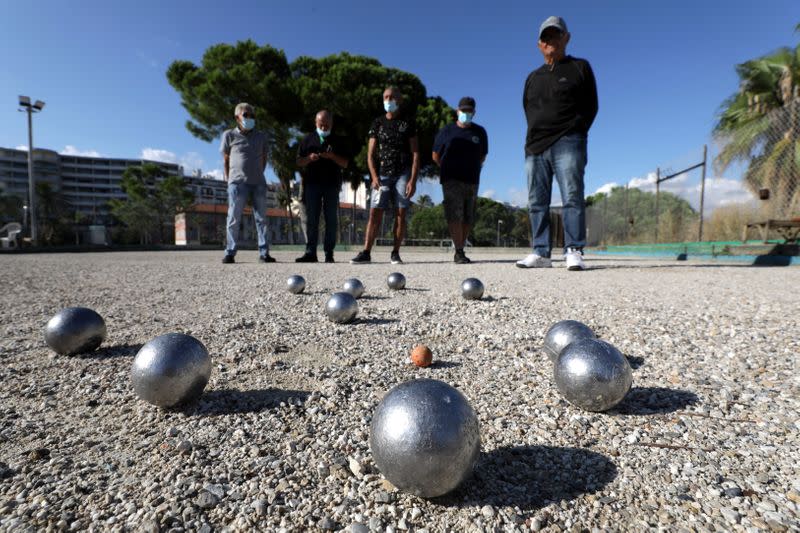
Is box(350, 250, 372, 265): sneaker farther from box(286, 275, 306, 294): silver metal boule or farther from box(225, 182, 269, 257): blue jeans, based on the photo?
box(286, 275, 306, 294): silver metal boule

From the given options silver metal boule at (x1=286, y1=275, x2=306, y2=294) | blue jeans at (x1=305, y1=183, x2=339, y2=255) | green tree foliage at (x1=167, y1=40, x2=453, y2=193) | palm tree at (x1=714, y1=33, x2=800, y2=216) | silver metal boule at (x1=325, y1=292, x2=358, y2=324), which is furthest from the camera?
green tree foliage at (x1=167, y1=40, x2=453, y2=193)

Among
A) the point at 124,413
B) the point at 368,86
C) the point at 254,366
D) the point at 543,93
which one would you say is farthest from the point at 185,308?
the point at 368,86

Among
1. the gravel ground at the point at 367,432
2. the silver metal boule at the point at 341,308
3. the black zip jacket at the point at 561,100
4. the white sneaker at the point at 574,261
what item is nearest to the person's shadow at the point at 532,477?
the gravel ground at the point at 367,432

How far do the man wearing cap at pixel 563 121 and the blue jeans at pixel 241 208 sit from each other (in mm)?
4250

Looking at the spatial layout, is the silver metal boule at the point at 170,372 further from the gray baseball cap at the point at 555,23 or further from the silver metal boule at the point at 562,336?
the gray baseball cap at the point at 555,23

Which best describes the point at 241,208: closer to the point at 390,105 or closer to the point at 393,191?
the point at 393,191

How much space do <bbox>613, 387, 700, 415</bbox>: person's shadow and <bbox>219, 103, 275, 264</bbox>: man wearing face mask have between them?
621 cm

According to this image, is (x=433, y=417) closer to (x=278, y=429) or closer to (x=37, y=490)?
(x=278, y=429)

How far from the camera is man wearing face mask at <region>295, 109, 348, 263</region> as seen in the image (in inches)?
272

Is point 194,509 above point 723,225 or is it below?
below

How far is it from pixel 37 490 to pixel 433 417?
3.10ft

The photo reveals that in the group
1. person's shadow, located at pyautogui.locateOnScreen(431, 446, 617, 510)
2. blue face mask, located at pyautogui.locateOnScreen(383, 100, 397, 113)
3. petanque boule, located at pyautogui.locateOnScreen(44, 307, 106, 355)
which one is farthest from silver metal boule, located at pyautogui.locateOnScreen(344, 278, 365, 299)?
blue face mask, located at pyautogui.locateOnScreen(383, 100, 397, 113)

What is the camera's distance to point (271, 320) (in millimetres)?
2713

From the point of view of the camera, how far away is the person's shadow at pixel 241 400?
1.44 meters
